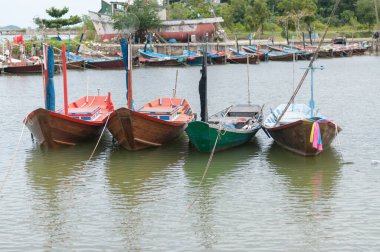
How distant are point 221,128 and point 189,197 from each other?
4.86m

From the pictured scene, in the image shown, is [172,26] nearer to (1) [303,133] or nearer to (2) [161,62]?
(2) [161,62]

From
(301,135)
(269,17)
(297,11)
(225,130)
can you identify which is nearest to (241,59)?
(297,11)

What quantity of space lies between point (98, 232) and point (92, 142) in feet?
37.7

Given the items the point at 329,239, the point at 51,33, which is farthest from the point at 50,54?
the point at 51,33

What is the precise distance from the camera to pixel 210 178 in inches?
923

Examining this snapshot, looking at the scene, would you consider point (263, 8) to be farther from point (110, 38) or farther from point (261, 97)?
point (261, 97)

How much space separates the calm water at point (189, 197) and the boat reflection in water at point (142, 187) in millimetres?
33

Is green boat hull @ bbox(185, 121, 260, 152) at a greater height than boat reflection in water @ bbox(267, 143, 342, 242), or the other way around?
green boat hull @ bbox(185, 121, 260, 152)

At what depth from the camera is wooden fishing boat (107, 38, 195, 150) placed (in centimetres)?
2586

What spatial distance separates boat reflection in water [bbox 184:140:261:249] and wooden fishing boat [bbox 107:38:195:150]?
1.19 m

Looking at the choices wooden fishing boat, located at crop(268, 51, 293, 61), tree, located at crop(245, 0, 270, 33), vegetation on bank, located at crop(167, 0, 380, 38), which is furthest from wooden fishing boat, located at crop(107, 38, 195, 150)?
tree, located at crop(245, 0, 270, 33)

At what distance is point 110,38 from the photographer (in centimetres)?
10169

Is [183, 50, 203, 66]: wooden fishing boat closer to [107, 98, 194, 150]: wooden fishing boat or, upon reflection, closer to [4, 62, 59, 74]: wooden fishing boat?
[4, 62, 59, 74]: wooden fishing boat

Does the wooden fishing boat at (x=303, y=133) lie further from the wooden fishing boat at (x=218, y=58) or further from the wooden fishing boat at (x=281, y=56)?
the wooden fishing boat at (x=281, y=56)
